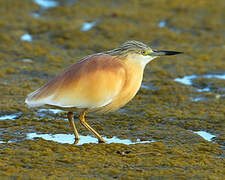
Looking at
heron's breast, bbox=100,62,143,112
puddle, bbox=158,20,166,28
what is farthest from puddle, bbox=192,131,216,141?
puddle, bbox=158,20,166,28

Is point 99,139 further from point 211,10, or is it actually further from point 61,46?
point 211,10

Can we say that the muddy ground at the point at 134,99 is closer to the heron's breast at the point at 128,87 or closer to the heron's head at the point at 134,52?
the heron's breast at the point at 128,87

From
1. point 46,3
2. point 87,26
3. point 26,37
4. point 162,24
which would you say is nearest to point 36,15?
point 46,3

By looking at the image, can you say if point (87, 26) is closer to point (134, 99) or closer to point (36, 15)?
point (36, 15)

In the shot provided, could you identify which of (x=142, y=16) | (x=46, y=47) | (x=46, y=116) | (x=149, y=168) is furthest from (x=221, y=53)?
(x=149, y=168)

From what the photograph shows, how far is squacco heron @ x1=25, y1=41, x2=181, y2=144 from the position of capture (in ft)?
16.1

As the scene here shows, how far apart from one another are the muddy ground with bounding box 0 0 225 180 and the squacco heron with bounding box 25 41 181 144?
423 mm

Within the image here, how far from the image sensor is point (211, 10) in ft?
36.3

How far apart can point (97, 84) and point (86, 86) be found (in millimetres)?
117

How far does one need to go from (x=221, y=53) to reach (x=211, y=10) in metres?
2.72

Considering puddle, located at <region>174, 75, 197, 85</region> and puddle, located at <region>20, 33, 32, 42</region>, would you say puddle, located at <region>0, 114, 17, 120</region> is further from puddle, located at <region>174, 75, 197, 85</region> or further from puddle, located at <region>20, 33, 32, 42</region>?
puddle, located at <region>20, 33, 32, 42</region>

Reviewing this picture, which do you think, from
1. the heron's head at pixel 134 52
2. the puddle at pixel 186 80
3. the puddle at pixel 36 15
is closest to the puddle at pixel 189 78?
the puddle at pixel 186 80

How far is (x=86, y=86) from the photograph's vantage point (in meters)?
4.97

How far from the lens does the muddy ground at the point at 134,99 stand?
435 centimetres
